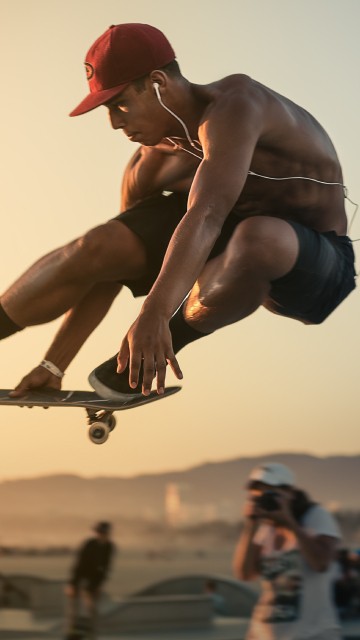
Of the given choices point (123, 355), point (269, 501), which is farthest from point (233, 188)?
point (269, 501)

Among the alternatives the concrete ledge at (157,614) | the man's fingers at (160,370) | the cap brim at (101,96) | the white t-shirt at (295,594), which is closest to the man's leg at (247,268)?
the cap brim at (101,96)

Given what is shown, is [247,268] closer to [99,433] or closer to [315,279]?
[315,279]

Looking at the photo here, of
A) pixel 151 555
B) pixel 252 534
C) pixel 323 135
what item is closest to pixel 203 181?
pixel 323 135

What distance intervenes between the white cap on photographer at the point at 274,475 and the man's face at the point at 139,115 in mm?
1898

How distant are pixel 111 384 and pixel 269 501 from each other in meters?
1.18

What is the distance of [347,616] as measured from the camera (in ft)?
25.4

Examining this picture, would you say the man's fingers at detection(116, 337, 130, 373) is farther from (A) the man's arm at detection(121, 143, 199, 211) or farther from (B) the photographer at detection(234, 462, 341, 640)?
(B) the photographer at detection(234, 462, 341, 640)

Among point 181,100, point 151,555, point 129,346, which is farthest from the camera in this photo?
point 151,555

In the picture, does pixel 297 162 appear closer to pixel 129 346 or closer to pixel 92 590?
pixel 129 346

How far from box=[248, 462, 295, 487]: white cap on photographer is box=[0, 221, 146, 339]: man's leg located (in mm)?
1439

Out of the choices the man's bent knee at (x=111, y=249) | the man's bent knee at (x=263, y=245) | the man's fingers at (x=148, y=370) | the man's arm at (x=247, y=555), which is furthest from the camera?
the man's arm at (x=247, y=555)

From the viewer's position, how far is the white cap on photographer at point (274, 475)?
17.8 feet

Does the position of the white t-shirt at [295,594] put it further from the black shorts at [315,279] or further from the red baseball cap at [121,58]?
the red baseball cap at [121,58]

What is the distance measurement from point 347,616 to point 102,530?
164 cm
